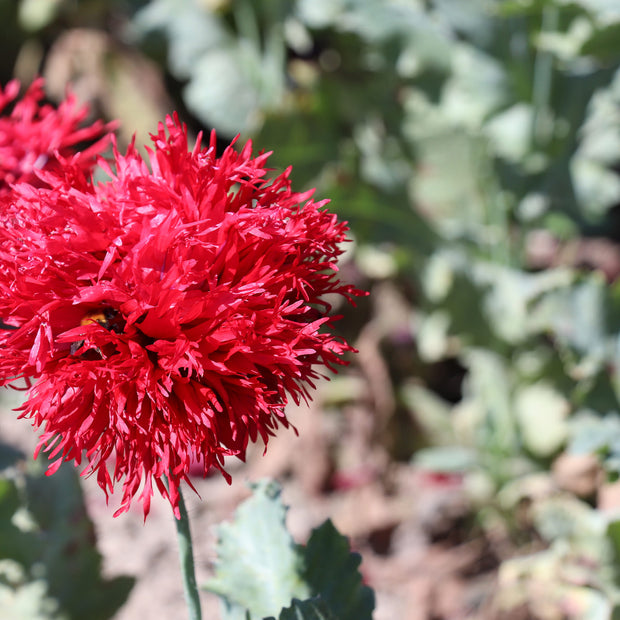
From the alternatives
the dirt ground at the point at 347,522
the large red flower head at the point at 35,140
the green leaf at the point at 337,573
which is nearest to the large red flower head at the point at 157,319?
the large red flower head at the point at 35,140

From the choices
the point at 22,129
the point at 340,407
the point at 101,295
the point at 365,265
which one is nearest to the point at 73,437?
the point at 101,295

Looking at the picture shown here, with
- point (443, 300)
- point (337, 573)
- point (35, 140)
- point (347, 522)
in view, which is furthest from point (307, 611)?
point (443, 300)

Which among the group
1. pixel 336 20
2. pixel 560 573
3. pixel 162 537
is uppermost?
pixel 336 20

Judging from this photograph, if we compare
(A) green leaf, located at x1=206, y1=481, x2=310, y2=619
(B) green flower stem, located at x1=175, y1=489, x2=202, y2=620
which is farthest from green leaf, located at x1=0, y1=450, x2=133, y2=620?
(B) green flower stem, located at x1=175, y1=489, x2=202, y2=620

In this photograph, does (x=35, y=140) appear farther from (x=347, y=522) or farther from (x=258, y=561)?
(x=347, y=522)

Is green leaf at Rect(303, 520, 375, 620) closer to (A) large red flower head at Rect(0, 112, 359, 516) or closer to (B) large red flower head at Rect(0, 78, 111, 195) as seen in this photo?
(A) large red flower head at Rect(0, 112, 359, 516)

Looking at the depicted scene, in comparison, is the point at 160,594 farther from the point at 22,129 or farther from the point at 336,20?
the point at 336,20

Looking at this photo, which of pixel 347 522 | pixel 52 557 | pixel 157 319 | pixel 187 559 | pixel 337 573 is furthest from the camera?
pixel 347 522
